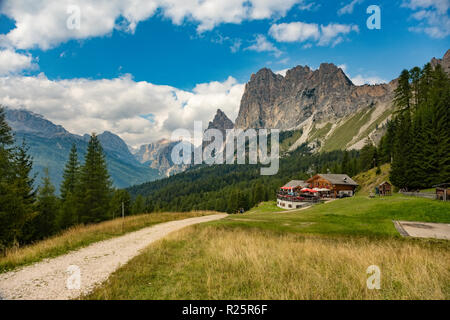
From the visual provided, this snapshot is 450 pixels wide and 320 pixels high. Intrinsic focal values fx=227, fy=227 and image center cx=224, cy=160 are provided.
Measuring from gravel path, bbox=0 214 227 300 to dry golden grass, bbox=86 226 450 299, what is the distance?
0.86m

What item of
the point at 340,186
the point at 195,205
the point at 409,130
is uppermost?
the point at 409,130

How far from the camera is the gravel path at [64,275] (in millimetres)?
6980

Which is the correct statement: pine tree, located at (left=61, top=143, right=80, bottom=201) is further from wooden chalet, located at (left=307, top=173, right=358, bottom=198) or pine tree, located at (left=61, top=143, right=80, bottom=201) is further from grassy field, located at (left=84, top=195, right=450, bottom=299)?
wooden chalet, located at (left=307, top=173, right=358, bottom=198)

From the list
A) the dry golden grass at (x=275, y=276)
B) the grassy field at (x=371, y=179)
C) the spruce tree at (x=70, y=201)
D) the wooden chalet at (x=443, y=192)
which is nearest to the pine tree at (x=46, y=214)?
the spruce tree at (x=70, y=201)

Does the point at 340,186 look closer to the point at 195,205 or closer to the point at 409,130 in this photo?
the point at 409,130

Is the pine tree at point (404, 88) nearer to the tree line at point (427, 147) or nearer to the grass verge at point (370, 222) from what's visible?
the tree line at point (427, 147)

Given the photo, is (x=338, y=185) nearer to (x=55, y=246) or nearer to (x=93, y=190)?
(x=93, y=190)

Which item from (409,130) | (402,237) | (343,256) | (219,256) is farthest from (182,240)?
(409,130)

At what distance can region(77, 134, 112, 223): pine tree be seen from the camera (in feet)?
123

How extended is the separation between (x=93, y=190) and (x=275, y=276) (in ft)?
126

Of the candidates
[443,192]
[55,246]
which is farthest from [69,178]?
[443,192]

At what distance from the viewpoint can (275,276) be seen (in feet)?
25.7
